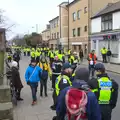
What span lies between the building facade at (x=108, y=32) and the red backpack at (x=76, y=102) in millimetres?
26971

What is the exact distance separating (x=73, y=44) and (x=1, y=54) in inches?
1654

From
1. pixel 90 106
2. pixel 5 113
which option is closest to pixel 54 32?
pixel 5 113

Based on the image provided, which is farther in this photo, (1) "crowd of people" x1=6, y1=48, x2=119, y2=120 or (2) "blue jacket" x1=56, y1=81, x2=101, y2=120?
(2) "blue jacket" x1=56, y1=81, x2=101, y2=120

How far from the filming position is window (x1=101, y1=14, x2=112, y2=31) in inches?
1288

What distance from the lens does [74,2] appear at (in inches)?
1953

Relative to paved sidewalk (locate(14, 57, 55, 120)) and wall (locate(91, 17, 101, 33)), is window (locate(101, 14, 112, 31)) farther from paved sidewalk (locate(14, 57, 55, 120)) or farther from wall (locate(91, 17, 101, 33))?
paved sidewalk (locate(14, 57, 55, 120))

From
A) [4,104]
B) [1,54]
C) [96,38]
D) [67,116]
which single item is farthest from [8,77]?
[96,38]

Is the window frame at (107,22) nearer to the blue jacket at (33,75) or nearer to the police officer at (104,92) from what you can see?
the blue jacket at (33,75)

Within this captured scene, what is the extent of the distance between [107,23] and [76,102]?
101ft

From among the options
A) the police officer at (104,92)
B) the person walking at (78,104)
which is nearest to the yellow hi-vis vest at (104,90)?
the police officer at (104,92)

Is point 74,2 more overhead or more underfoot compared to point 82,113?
more overhead

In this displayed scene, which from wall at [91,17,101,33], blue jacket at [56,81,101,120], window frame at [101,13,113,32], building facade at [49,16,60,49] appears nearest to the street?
blue jacket at [56,81,101,120]

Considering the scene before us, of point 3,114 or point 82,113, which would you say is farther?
point 3,114

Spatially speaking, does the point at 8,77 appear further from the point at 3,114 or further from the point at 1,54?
the point at 3,114
